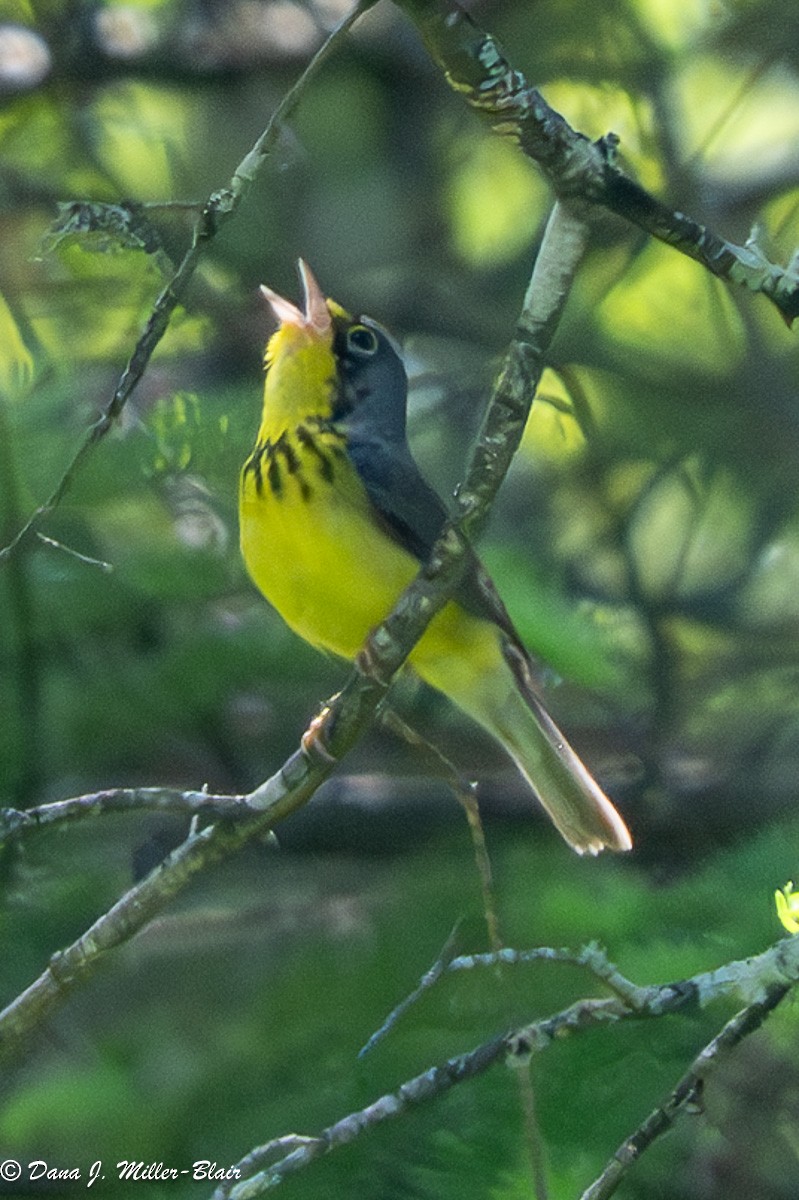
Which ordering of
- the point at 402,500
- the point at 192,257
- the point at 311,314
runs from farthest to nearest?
the point at 311,314 → the point at 402,500 → the point at 192,257

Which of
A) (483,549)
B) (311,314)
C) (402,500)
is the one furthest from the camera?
(311,314)

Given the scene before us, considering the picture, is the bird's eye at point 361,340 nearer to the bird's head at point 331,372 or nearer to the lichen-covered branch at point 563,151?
the bird's head at point 331,372

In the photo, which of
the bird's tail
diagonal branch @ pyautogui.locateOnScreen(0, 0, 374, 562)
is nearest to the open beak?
the bird's tail

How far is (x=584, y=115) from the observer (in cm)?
530

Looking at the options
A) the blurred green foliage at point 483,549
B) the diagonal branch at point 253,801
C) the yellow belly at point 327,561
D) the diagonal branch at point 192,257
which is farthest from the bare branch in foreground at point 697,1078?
the yellow belly at point 327,561

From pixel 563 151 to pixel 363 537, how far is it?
61.2 inches

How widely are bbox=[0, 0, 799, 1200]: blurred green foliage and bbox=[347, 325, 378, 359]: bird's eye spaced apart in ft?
0.98

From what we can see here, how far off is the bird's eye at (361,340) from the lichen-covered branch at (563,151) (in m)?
1.83

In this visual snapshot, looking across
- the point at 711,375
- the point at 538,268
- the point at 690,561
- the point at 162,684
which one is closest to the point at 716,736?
the point at 690,561

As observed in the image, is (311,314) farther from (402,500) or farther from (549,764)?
(549,764)

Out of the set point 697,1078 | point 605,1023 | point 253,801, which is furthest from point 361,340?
point 697,1078

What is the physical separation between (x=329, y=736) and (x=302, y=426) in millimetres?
1318

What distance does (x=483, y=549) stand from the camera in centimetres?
395

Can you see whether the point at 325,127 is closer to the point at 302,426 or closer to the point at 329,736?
the point at 302,426
